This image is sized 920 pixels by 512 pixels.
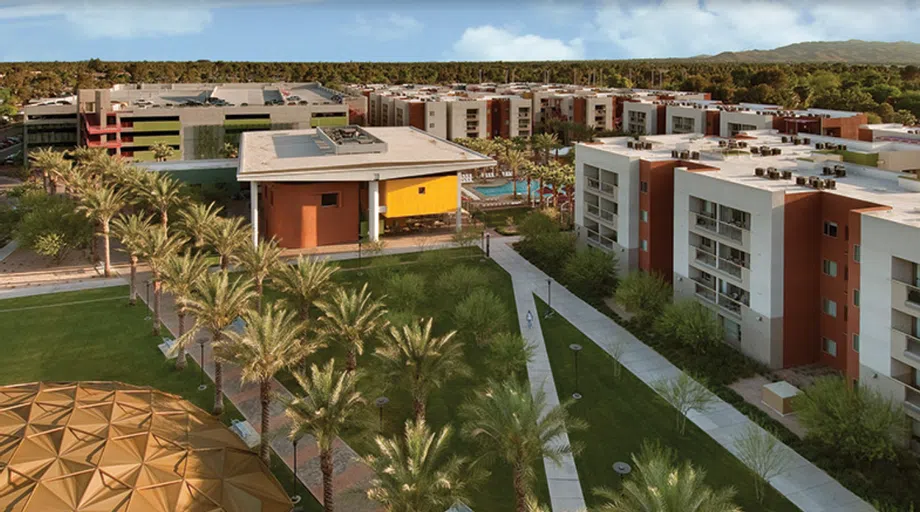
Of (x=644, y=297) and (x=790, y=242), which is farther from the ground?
(x=790, y=242)

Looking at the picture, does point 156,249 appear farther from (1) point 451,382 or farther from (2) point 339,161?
(2) point 339,161

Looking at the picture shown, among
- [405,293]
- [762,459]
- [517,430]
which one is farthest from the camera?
[405,293]

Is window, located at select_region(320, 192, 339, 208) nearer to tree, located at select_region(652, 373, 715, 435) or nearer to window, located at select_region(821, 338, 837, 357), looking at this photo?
tree, located at select_region(652, 373, 715, 435)

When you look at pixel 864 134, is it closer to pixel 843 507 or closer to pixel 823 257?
pixel 823 257

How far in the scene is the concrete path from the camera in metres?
26.5

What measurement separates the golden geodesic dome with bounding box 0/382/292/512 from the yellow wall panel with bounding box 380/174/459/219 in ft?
122

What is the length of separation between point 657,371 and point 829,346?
8977mm

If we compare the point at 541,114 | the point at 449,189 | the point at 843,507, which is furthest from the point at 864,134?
the point at 541,114

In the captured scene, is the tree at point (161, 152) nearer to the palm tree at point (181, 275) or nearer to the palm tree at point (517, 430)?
the palm tree at point (181, 275)

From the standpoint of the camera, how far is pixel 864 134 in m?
63.0

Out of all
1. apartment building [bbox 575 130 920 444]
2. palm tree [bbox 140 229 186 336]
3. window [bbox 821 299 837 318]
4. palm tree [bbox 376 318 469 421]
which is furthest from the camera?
palm tree [bbox 140 229 186 336]

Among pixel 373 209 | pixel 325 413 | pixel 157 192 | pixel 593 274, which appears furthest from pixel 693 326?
pixel 157 192

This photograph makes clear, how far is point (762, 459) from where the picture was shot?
2597 cm

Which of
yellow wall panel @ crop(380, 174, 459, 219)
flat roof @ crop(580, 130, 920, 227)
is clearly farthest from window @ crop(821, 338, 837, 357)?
yellow wall panel @ crop(380, 174, 459, 219)
